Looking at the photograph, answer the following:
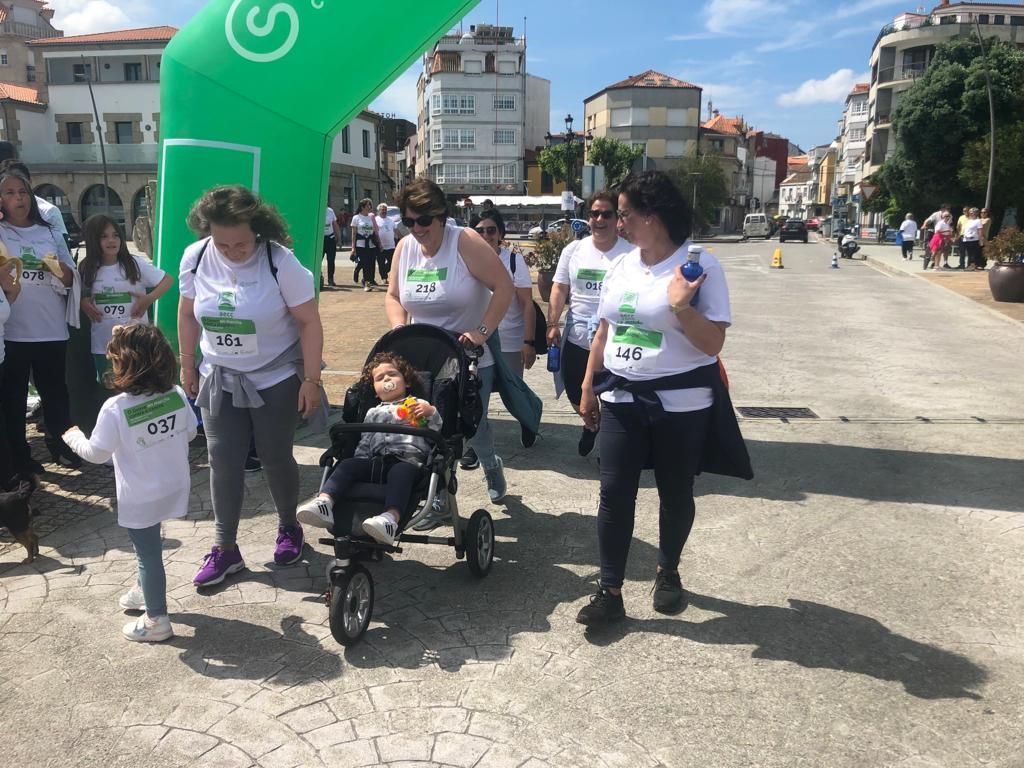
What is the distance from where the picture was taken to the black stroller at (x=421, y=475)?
3.38 metres

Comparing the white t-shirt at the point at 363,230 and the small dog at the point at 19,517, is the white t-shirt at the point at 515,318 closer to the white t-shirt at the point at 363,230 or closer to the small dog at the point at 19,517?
the small dog at the point at 19,517

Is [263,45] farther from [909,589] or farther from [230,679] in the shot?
[909,589]

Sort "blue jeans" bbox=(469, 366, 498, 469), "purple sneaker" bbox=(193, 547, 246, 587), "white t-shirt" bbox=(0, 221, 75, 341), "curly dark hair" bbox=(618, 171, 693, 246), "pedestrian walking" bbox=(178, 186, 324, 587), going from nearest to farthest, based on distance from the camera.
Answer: "curly dark hair" bbox=(618, 171, 693, 246), "pedestrian walking" bbox=(178, 186, 324, 587), "purple sneaker" bbox=(193, 547, 246, 587), "blue jeans" bbox=(469, 366, 498, 469), "white t-shirt" bbox=(0, 221, 75, 341)

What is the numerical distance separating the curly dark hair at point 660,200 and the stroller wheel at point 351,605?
1928 mm

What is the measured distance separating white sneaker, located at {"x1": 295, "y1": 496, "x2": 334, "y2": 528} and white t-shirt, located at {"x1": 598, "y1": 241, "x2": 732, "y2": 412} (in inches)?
51.3

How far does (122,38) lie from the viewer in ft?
169

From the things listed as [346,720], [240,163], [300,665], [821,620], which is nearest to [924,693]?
[821,620]

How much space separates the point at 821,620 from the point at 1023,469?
301cm

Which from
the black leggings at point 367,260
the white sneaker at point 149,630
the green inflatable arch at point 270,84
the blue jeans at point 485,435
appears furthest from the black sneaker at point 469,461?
the black leggings at point 367,260

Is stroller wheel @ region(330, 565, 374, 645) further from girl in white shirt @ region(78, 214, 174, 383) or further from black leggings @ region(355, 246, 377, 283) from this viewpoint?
black leggings @ region(355, 246, 377, 283)

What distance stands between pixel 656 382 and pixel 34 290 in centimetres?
421

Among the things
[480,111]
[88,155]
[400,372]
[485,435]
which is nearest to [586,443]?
[485,435]

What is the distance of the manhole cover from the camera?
7230mm

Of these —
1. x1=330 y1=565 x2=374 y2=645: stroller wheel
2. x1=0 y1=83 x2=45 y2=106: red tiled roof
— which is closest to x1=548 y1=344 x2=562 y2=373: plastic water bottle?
x1=330 y1=565 x2=374 y2=645: stroller wheel
